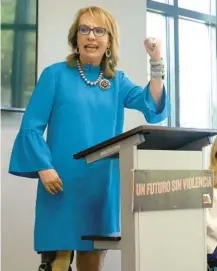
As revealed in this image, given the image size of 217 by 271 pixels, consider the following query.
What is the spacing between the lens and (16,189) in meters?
2.51

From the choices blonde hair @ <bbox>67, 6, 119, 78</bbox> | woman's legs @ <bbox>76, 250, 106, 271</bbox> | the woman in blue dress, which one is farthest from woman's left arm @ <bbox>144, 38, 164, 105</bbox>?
woman's legs @ <bbox>76, 250, 106, 271</bbox>

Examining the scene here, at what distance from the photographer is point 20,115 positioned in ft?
8.25

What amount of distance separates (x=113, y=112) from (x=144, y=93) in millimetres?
128

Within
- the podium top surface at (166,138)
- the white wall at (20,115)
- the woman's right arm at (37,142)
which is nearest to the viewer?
the podium top surface at (166,138)

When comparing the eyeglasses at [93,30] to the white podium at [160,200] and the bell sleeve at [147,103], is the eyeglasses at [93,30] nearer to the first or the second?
the bell sleeve at [147,103]

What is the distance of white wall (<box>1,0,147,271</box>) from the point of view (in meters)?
2.48

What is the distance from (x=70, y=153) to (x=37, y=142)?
5.0 inches

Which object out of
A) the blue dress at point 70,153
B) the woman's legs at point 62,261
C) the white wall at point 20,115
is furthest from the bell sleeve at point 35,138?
the white wall at point 20,115

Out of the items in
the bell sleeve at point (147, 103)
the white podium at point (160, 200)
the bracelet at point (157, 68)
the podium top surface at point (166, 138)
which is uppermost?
the bracelet at point (157, 68)

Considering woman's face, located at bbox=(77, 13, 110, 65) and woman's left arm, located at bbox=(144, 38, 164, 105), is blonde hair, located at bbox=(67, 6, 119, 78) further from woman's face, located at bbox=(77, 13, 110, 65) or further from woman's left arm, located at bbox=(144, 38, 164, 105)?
woman's left arm, located at bbox=(144, 38, 164, 105)

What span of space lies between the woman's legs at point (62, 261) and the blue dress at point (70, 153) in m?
0.04

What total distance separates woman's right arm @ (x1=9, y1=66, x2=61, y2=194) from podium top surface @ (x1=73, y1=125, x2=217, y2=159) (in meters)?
0.14

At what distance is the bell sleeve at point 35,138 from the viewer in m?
1.64

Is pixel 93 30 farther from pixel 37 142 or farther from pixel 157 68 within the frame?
pixel 37 142
